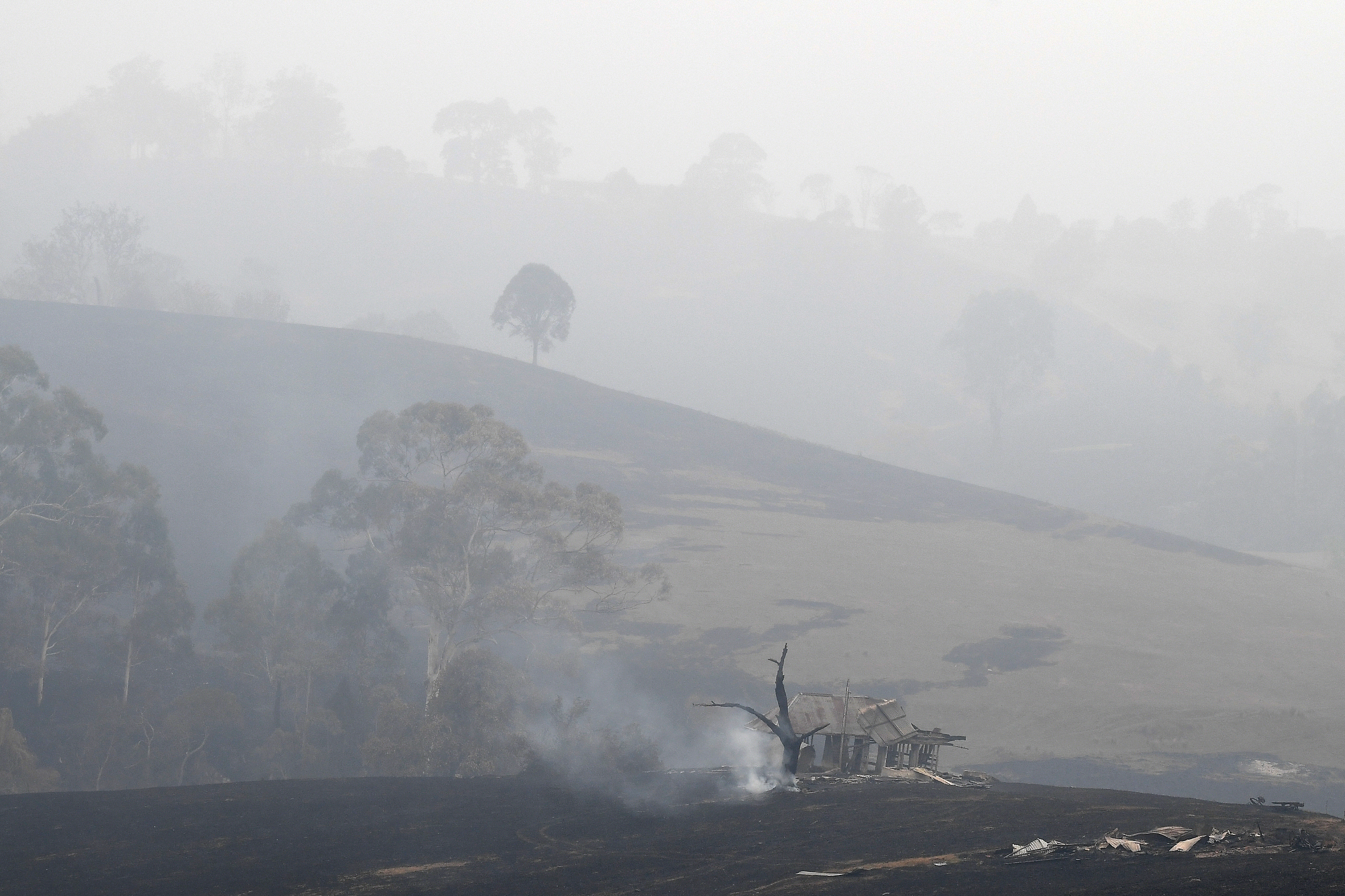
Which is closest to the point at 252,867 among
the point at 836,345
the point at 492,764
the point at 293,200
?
the point at 492,764

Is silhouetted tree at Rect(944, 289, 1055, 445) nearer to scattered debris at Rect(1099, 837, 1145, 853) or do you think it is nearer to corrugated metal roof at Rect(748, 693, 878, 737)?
corrugated metal roof at Rect(748, 693, 878, 737)

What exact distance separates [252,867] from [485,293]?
145m

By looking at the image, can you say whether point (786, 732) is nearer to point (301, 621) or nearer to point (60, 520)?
point (301, 621)

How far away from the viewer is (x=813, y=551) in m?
66.6

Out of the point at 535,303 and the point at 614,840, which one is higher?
the point at 535,303

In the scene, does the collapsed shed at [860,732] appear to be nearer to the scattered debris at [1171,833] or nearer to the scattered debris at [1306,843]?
the scattered debris at [1171,833]

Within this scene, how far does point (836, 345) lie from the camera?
483 feet

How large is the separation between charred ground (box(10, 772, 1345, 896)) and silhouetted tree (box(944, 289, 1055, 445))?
101 m

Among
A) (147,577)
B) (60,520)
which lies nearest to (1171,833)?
(147,577)

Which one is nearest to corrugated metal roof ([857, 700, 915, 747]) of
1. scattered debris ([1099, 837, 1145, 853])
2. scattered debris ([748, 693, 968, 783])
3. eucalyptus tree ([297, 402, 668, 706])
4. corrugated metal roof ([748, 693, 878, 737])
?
scattered debris ([748, 693, 968, 783])

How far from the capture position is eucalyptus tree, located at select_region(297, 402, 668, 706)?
157 feet

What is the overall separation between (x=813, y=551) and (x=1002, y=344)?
6681 centimetres

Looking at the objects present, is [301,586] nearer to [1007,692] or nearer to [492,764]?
[492,764]

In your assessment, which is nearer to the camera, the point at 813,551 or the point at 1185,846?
the point at 1185,846
